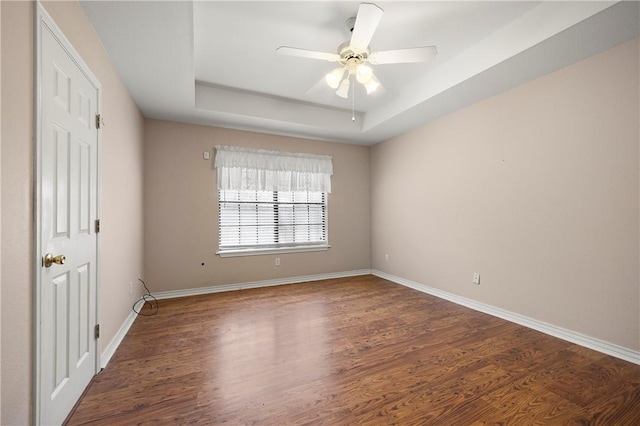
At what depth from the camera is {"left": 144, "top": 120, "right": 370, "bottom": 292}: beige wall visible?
A: 3695 mm

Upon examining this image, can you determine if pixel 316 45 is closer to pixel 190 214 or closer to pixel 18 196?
pixel 18 196

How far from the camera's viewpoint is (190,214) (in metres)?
3.91

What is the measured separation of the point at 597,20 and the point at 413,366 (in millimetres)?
2832

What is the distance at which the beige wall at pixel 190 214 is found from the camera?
3695 mm

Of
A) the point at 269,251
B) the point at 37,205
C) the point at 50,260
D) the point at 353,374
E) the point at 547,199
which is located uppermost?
the point at 547,199

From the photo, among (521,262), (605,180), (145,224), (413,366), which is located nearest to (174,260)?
(145,224)

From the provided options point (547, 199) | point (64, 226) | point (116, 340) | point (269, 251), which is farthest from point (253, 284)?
point (547, 199)

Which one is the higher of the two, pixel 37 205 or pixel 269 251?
pixel 37 205

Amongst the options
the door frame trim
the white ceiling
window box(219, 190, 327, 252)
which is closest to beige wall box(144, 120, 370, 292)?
window box(219, 190, 327, 252)

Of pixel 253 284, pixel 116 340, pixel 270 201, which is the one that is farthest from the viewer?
pixel 270 201

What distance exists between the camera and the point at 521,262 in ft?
9.31

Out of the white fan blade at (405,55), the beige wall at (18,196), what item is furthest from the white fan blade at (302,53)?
the beige wall at (18,196)

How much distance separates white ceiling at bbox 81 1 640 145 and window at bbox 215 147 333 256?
0.77 m

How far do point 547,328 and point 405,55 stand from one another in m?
2.87
